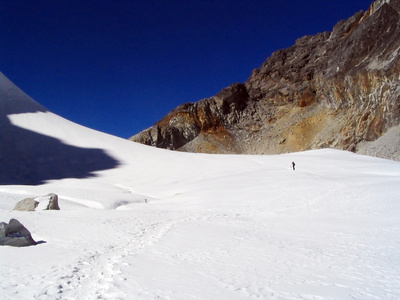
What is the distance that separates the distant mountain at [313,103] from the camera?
50469 millimetres

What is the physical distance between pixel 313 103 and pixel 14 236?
7505cm

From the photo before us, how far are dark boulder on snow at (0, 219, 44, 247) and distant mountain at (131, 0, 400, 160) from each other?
44.1 meters

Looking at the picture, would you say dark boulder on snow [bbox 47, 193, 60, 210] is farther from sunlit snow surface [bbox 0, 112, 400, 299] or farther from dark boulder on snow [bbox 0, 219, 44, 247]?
dark boulder on snow [bbox 0, 219, 44, 247]

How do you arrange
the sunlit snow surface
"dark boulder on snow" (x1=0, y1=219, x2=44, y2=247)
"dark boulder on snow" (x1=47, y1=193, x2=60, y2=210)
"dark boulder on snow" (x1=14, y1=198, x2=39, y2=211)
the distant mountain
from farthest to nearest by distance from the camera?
the distant mountain, "dark boulder on snow" (x1=47, y1=193, x2=60, y2=210), "dark boulder on snow" (x1=14, y1=198, x2=39, y2=211), "dark boulder on snow" (x1=0, y1=219, x2=44, y2=247), the sunlit snow surface

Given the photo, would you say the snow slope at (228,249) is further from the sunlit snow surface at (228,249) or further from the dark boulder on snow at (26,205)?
the dark boulder on snow at (26,205)

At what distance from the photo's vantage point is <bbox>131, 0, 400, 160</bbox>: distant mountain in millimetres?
50469

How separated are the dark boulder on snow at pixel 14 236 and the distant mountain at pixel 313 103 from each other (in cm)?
4408

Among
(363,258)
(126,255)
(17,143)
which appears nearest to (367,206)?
(363,258)

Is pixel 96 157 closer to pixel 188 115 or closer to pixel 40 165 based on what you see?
pixel 40 165

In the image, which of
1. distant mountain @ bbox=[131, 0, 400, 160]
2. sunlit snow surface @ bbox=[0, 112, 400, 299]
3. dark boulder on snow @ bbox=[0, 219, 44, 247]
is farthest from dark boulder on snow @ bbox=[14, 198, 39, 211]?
distant mountain @ bbox=[131, 0, 400, 160]

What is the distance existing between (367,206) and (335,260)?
222 inches

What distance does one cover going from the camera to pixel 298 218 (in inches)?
362

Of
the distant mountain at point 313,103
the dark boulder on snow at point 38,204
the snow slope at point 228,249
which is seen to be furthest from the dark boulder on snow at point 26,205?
the distant mountain at point 313,103

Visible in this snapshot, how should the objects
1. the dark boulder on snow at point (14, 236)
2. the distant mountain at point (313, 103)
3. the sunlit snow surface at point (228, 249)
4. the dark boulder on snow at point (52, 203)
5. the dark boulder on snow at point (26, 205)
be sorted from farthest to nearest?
the distant mountain at point (313, 103), the dark boulder on snow at point (52, 203), the dark boulder on snow at point (26, 205), the dark boulder on snow at point (14, 236), the sunlit snow surface at point (228, 249)
